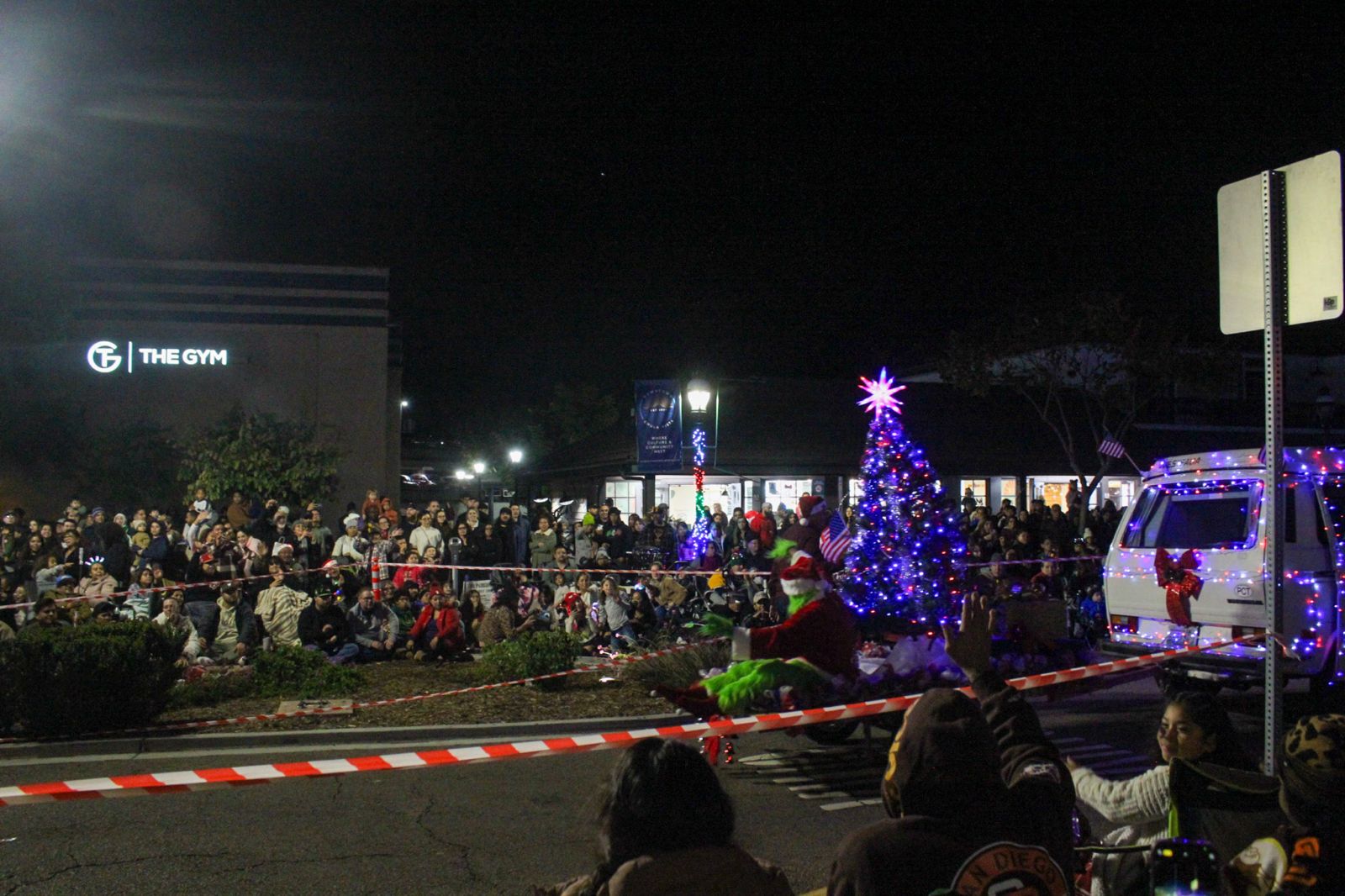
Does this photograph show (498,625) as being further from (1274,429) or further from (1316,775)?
(1316,775)

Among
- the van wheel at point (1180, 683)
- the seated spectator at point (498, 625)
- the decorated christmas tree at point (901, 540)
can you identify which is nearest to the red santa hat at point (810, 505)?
the decorated christmas tree at point (901, 540)

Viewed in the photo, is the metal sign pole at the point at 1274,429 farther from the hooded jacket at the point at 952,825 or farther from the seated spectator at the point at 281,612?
the seated spectator at the point at 281,612

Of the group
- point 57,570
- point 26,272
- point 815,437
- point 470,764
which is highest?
point 26,272

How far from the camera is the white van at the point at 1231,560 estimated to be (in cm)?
879

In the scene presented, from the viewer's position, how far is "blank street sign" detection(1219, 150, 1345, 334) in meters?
4.14


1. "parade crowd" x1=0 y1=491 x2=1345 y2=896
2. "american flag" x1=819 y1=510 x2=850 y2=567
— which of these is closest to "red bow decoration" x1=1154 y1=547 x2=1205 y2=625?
"parade crowd" x1=0 y1=491 x2=1345 y2=896

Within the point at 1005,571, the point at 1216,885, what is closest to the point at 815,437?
the point at 1005,571

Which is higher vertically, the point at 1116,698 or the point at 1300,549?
the point at 1300,549

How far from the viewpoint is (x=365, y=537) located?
16.2 m

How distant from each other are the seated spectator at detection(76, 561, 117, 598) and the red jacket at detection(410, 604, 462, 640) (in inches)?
153

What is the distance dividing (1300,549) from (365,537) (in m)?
12.2

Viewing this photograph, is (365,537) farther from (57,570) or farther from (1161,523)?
(1161,523)

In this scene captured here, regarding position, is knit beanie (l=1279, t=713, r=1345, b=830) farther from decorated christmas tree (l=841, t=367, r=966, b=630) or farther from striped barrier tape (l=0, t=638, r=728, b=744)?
decorated christmas tree (l=841, t=367, r=966, b=630)

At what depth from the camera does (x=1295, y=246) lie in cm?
429
